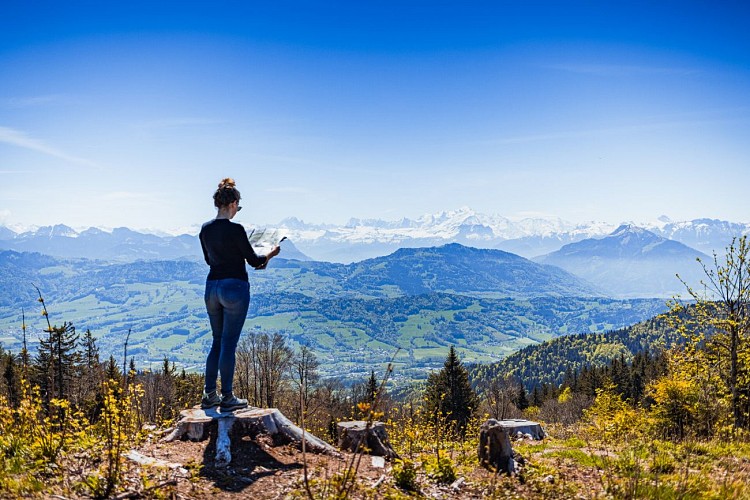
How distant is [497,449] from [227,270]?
5.13 m

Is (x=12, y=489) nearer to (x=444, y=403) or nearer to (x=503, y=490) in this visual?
(x=503, y=490)

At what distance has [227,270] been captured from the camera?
303 inches

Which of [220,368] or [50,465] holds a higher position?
[220,368]

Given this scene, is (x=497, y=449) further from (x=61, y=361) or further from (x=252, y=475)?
(x=61, y=361)

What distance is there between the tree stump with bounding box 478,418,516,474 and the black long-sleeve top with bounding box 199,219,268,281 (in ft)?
14.6

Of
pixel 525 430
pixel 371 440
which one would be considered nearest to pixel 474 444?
pixel 371 440

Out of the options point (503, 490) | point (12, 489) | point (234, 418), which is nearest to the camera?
point (12, 489)

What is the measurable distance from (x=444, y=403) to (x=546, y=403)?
39.9m

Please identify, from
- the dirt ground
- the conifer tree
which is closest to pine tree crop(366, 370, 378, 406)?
the dirt ground

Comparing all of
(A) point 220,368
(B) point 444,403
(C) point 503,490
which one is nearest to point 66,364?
(B) point 444,403

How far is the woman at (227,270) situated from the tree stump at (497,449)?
4228 millimetres

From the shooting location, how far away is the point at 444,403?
42.3 m

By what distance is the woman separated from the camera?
24.8 ft

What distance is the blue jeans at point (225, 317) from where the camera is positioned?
762 cm
